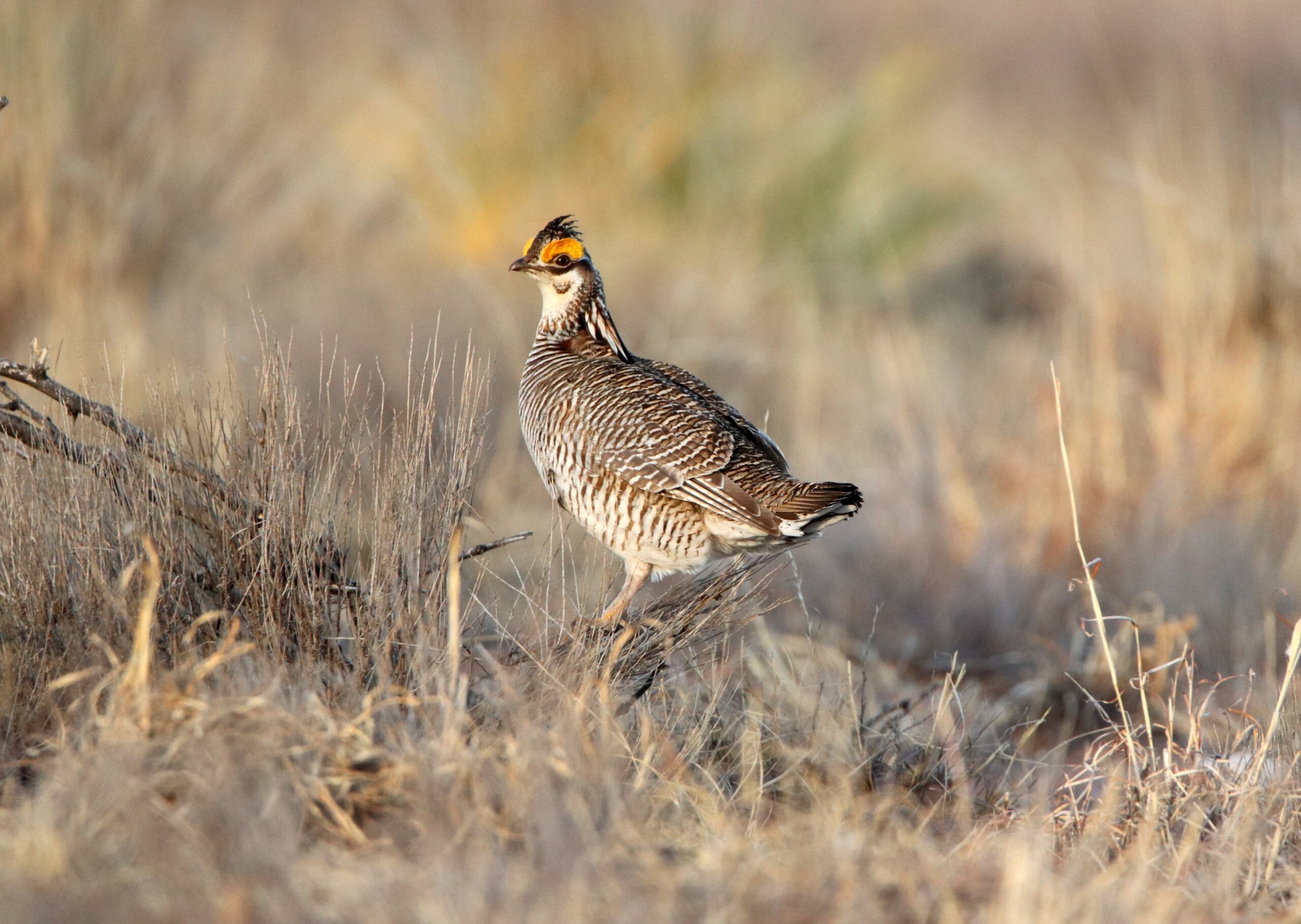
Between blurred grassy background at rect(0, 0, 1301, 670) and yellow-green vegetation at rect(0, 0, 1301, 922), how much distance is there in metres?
0.04

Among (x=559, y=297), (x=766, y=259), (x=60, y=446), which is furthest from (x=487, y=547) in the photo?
(x=766, y=259)

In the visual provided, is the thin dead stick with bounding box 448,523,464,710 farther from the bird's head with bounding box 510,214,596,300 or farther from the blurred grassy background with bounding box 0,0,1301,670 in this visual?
the blurred grassy background with bounding box 0,0,1301,670

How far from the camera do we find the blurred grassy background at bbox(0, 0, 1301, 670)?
22.3 ft

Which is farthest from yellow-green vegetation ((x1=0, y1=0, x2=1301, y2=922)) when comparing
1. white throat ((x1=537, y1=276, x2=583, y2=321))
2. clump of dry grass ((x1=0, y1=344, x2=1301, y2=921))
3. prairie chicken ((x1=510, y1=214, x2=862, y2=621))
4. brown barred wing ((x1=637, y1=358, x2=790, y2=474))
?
white throat ((x1=537, y1=276, x2=583, y2=321))

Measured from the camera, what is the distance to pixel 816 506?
3662mm

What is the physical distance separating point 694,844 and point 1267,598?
14.6 feet

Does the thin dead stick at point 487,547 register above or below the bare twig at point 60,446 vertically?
below

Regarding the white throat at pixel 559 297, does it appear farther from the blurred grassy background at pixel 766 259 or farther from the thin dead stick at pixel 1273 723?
the thin dead stick at pixel 1273 723

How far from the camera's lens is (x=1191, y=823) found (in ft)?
10.2

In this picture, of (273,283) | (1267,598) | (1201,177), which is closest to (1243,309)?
(1201,177)

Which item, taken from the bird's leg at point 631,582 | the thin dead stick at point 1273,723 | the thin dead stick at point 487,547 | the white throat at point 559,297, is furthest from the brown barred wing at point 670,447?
the thin dead stick at point 1273,723

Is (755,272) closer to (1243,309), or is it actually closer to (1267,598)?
(1243,309)

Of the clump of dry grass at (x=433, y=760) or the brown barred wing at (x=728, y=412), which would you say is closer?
the clump of dry grass at (x=433, y=760)

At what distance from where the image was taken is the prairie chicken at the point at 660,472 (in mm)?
3746
